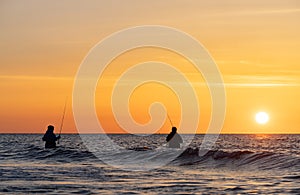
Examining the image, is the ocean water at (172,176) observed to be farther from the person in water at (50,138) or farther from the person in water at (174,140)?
the person in water at (50,138)

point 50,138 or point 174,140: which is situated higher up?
point 174,140

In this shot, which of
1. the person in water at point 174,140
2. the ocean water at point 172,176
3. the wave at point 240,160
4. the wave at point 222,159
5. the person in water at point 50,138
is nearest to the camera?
the ocean water at point 172,176

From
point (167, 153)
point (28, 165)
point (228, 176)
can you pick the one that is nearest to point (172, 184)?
point (228, 176)

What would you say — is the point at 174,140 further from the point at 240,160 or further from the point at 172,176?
the point at 172,176

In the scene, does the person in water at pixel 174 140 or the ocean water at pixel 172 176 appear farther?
the person in water at pixel 174 140

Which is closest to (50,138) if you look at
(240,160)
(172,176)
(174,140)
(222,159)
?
(174,140)

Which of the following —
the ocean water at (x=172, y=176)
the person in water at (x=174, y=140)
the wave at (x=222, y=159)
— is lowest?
the ocean water at (x=172, y=176)

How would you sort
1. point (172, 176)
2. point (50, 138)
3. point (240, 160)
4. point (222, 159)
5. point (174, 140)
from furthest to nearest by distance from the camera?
point (50, 138) < point (174, 140) < point (222, 159) < point (240, 160) < point (172, 176)

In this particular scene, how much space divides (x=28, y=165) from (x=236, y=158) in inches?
446

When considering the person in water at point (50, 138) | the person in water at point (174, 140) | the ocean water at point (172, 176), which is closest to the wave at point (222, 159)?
the ocean water at point (172, 176)

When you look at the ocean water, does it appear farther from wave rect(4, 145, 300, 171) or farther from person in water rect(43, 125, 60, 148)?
person in water rect(43, 125, 60, 148)

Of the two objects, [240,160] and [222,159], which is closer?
[240,160]

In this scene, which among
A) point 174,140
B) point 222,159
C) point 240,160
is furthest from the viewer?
point 174,140

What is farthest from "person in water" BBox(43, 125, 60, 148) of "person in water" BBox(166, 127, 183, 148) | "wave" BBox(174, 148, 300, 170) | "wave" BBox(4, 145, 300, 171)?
"wave" BBox(174, 148, 300, 170)
